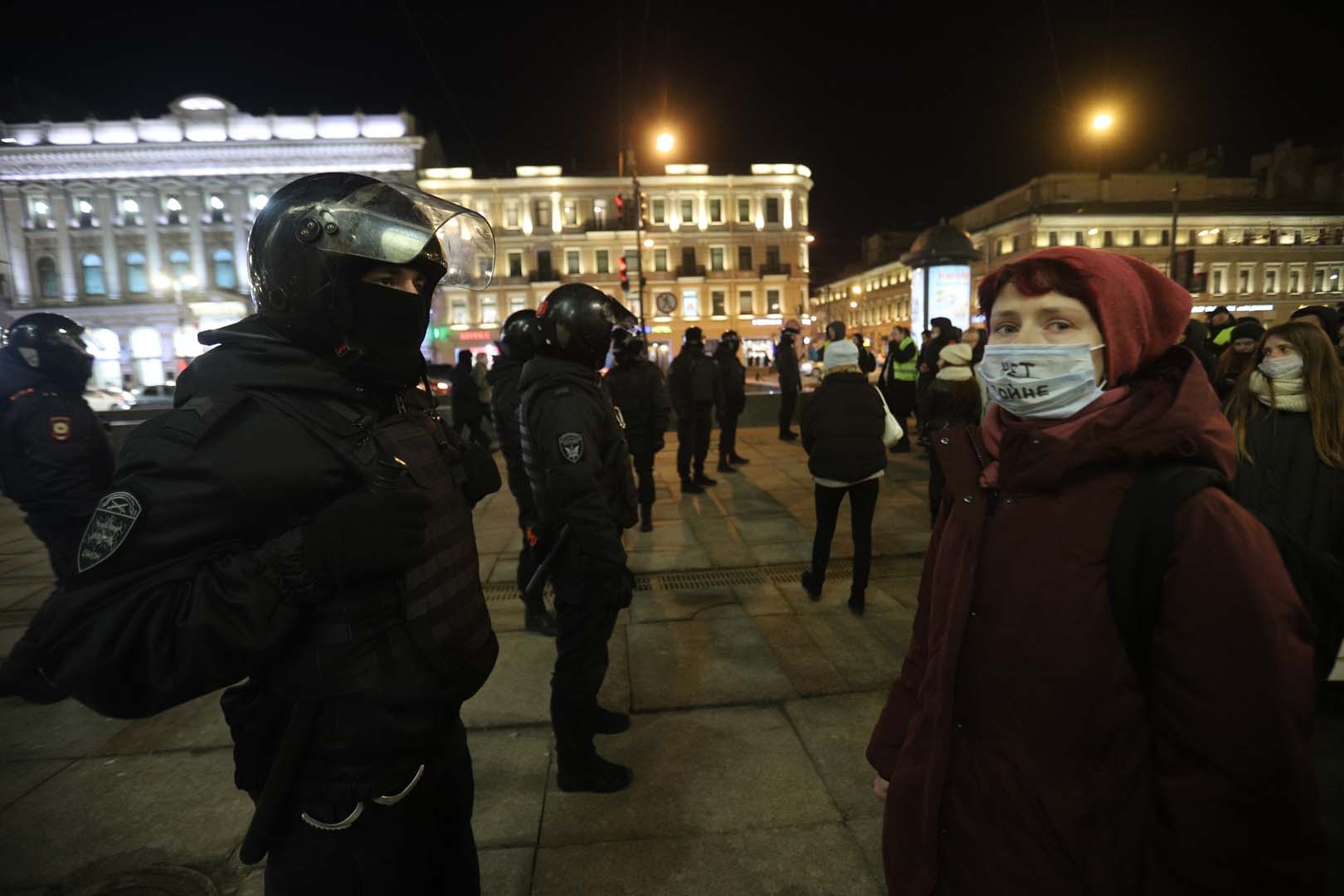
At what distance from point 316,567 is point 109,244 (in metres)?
66.6

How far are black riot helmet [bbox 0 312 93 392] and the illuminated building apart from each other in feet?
171

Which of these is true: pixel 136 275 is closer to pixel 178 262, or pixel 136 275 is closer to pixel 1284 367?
pixel 178 262

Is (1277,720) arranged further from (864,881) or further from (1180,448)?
(864,881)

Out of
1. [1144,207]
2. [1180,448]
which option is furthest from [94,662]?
[1144,207]

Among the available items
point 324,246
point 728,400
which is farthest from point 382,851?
point 728,400

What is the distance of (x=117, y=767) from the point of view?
3.24m

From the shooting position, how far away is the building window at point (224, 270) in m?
51.0

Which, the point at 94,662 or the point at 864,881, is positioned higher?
the point at 94,662

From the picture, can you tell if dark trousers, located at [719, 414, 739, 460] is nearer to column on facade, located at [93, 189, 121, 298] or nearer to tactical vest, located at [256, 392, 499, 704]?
tactical vest, located at [256, 392, 499, 704]

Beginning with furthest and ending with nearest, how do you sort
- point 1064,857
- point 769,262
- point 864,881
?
1. point 769,262
2. point 864,881
3. point 1064,857

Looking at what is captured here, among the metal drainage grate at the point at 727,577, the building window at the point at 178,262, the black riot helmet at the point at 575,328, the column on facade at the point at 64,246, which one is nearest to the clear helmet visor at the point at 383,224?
the black riot helmet at the point at 575,328

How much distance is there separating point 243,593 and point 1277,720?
1814 millimetres

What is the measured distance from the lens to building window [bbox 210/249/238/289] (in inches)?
2008

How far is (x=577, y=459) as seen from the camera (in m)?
2.92
